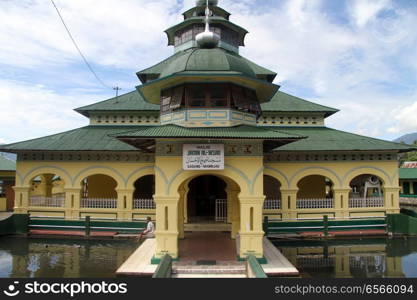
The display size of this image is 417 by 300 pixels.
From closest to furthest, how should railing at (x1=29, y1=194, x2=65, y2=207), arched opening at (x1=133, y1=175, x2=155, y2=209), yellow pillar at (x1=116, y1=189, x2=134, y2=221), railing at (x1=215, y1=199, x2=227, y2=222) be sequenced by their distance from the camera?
yellow pillar at (x1=116, y1=189, x2=134, y2=221) → railing at (x1=29, y1=194, x2=65, y2=207) → railing at (x1=215, y1=199, x2=227, y2=222) → arched opening at (x1=133, y1=175, x2=155, y2=209)

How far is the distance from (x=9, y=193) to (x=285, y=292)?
24938 millimetres

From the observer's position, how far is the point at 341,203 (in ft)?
53.8

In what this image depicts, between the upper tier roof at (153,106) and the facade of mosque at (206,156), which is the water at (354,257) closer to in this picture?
the facade of mosque at (206,156)

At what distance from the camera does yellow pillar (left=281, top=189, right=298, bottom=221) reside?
16.2 metres

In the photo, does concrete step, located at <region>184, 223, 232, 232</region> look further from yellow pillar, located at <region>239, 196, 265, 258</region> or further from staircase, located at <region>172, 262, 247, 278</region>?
staircase, located at <region>172, 262, 247, 278</region>

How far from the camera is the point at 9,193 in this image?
24.3 meters

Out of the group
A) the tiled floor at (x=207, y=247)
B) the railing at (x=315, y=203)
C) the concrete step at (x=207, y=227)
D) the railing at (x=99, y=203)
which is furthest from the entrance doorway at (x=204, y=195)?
the railing at (x=315, y=203)

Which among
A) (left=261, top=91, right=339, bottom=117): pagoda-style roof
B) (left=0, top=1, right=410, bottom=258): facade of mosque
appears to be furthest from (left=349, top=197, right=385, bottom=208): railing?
(left=261, top=91, right=339, bottom=117): pagoda-style roof

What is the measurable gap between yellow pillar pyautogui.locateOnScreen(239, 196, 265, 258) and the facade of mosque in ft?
0.11

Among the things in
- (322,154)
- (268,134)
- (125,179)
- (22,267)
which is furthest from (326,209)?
(22,267)

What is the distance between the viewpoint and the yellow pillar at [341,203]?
642 inches

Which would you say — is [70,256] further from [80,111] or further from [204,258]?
[80,111]

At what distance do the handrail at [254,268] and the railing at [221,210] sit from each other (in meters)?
7.28

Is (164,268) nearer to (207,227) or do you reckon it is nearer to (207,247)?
(207,247)
